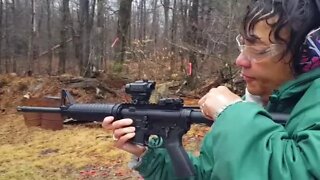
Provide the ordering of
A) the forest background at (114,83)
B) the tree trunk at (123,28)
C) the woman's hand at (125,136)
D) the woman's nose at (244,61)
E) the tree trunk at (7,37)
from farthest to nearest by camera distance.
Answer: the tree trunk at (7,37) < the tree trunk at (123,28) < the forest background at (114,83) < the woman's hand at (125,136) < the woman's nose at (244,61)

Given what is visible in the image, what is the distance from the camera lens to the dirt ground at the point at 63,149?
6797 millimetres

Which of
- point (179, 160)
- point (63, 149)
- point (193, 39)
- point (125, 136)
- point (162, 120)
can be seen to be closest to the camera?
point (179, 160)

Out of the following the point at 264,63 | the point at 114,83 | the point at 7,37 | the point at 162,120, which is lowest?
the point at 114,83

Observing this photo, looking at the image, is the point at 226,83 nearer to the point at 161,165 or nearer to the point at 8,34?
the point at 161,165

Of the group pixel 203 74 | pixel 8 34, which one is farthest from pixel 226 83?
pixel 8 34

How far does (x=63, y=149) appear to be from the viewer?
8172 mm

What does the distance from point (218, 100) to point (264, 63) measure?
8.3 inches

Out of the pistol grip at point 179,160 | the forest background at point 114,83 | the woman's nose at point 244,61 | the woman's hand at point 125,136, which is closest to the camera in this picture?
the woman's nose at point 244,61

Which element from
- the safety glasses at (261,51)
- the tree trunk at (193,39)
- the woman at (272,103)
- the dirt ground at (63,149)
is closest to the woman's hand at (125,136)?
the woman at (272,103)

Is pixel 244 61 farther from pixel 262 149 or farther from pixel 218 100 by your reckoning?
pixel 262 149

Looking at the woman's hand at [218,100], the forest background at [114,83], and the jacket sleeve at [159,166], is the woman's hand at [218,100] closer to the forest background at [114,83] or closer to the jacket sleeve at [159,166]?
the jacket sleeve at [159,166]

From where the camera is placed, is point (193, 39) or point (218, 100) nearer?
point (218, 100)

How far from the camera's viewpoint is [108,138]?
338 inches

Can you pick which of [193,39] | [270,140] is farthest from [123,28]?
[270,140]
